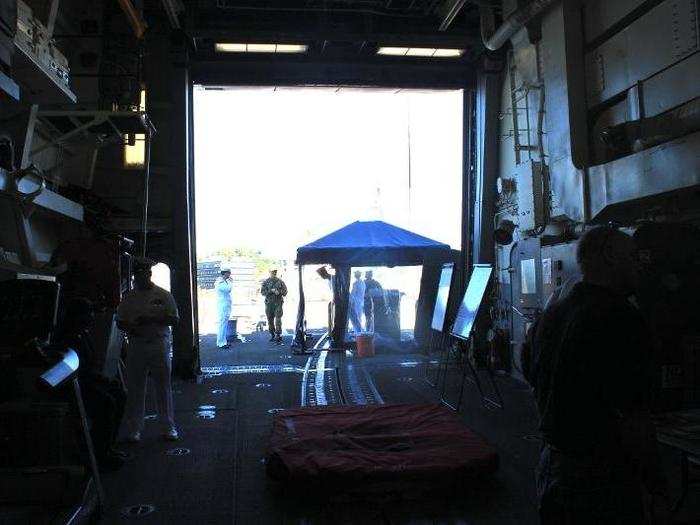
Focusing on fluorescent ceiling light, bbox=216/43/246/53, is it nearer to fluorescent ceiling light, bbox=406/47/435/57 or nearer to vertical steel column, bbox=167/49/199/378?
vertical steel column, bbox=167/49/199/378

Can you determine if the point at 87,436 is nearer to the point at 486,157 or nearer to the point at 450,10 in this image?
the point at 450,10

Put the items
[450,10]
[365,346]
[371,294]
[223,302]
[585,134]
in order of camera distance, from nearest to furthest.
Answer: [585,134] → [450,10] → [365,346] → [223,302] → [371,294]

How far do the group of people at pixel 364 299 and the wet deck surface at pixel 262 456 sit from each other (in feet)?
14.2

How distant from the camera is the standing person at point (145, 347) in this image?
6055 mm

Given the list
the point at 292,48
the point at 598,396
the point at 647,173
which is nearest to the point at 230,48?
the point at 292,48

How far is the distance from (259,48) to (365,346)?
21.6ft

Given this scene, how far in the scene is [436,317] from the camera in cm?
890

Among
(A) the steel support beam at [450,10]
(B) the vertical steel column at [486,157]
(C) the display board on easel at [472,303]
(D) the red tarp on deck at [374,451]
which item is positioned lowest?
(D) the red tarp on deck at [374,451]

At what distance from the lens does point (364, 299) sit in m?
15.1

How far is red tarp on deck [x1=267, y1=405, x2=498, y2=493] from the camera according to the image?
446cm

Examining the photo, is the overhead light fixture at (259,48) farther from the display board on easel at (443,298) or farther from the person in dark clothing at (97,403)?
the person in dark clothing at (97,403)

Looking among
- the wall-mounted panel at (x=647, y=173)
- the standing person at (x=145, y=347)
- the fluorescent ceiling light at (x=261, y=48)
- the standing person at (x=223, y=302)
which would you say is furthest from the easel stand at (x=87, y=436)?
the standing person at (x=223, y=302)

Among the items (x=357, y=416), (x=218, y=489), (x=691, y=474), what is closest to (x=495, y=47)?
(x=357, y=416)

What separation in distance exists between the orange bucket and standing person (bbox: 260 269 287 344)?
10.9 feet
